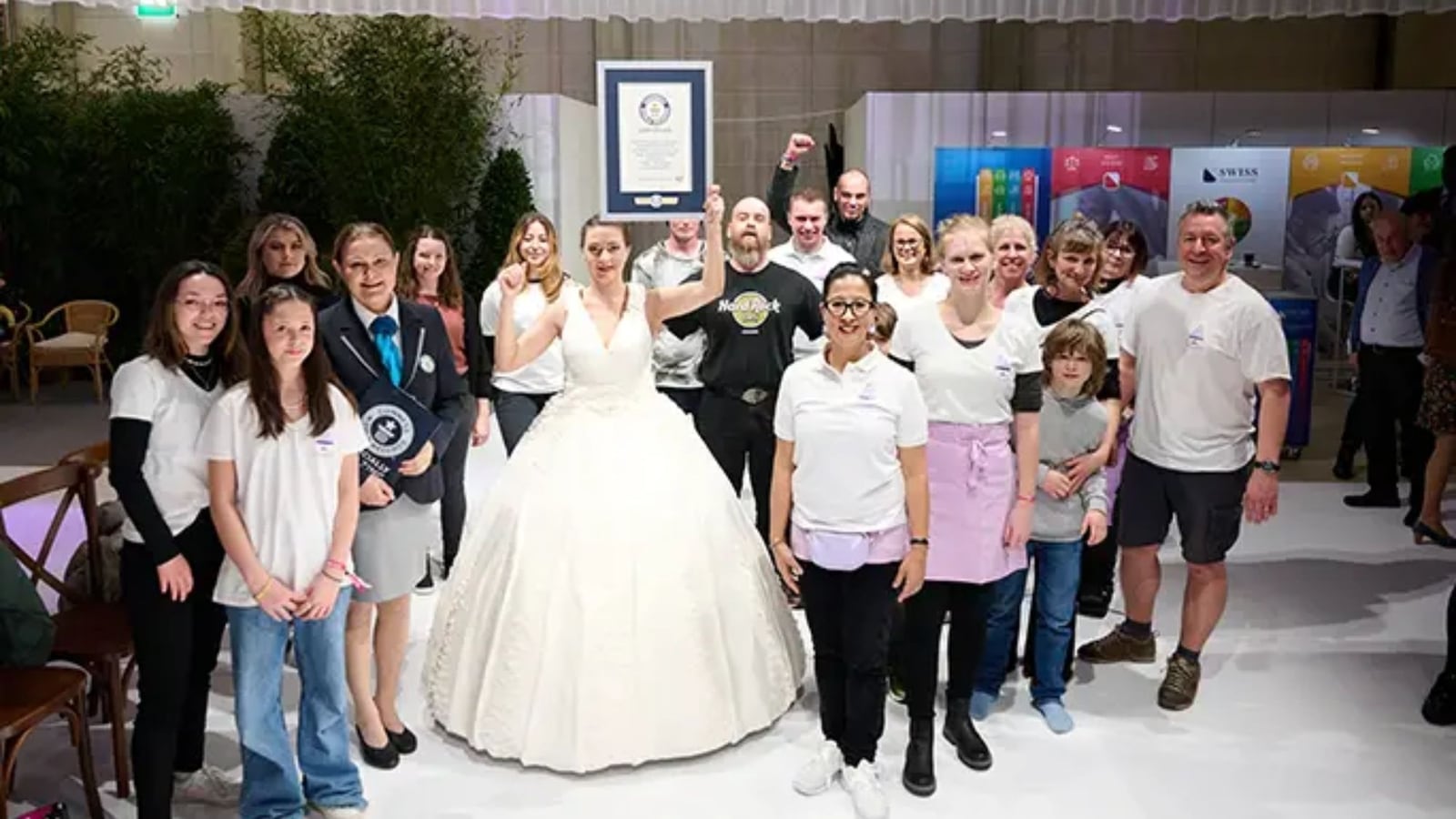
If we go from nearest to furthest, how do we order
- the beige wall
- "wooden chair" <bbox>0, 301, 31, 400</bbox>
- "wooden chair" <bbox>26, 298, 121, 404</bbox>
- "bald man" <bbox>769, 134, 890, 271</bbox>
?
1. "bald man" <bbox>769, 134, 890, 271</bbox>
2. "wooden chair" <bbox>26, 298, 121, 404</bbox>
3. "wooden chair" <bbox>0, 301, 31, 400</bbox>
4. the beige wall

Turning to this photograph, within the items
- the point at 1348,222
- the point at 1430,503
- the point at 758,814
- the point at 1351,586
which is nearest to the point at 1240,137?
the point at 1348,222

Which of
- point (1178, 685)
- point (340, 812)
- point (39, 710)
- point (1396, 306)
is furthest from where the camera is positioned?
point (1396, 306)

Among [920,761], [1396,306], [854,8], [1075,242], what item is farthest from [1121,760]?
[1396,306]

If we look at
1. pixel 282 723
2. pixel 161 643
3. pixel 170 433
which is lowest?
pixel 282 723

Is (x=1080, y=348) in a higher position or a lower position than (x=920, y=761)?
higher

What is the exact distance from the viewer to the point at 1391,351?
6492 millimetres

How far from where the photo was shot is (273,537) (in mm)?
3025

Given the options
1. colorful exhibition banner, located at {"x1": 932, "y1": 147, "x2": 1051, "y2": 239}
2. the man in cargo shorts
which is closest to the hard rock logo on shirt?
the man in cargo shorts

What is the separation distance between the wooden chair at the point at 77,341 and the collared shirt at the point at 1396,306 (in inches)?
339

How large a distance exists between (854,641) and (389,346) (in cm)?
142

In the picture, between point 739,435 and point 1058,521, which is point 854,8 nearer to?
point 739,435

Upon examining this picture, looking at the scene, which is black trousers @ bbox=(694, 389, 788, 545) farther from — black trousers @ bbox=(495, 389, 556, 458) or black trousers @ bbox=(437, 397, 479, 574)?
black trousers @ bbox=(437, 397, 479, 574)

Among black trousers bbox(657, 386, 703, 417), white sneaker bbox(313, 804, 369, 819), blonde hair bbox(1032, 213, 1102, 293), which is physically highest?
blonde hair bbox(1032, 213, 1102, 293)

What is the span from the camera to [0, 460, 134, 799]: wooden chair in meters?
3.37
